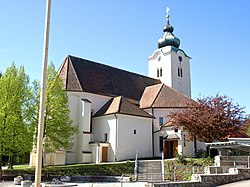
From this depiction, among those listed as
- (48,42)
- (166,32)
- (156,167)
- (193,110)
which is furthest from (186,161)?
(166,32)

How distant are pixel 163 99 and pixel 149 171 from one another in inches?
557

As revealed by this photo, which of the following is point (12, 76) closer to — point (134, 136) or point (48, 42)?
point (134, 136)

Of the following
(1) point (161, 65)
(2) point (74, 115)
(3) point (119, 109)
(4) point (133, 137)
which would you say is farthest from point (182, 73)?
(2) point (74, 115)

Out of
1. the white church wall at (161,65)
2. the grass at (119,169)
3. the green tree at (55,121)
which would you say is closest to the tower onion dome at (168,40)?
the white church wall at (161,65)

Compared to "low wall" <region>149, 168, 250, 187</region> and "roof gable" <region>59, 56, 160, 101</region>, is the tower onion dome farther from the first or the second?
"low wall" <region>149, 168, 250, 187</region>

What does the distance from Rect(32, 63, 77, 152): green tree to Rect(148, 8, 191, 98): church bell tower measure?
79.7 ft

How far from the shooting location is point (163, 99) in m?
38.7

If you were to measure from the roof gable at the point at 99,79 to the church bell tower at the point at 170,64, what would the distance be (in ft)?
19.8

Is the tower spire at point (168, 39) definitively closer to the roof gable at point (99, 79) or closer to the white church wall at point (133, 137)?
the roof gable at point (99, 79)

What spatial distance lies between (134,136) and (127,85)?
33.4 feet

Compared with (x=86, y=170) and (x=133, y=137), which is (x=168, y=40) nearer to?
(x=133, y=137)

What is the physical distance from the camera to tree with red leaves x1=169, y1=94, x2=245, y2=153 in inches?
999

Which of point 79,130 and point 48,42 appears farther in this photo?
point 79,130

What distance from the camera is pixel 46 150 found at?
27.3 metres
